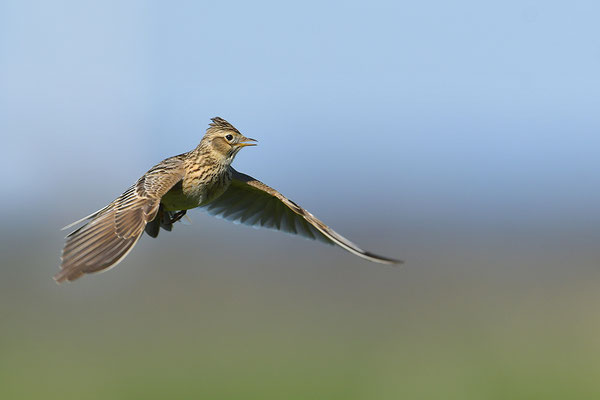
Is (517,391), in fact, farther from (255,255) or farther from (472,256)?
(255,255)

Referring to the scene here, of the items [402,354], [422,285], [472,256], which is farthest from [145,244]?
[402,354]

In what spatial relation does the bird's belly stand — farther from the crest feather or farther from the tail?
the crest feather

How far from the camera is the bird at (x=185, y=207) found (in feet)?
20.5

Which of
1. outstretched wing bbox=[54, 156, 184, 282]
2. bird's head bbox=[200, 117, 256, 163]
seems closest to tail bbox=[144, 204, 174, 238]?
outstretched wing bbox=[54, 156, 184, 282]

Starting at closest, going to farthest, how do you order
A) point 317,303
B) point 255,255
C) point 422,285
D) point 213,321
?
point 213,321, point 317,303, point 422,285, point 255,255

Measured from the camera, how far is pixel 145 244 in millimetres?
45531

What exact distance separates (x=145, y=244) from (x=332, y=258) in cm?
1324

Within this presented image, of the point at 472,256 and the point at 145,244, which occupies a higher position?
the point at 472,256

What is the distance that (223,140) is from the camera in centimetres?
783

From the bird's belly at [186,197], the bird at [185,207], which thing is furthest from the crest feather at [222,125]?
the bird's belly at [186,197]

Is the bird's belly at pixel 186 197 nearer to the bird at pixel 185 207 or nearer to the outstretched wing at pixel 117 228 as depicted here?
the bird at pixel 185 207

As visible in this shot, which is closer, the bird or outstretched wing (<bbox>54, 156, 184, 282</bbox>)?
outstretched wing (<bbox>54, 156, 184, 282</bbox>)

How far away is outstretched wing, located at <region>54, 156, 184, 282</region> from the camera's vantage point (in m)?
5.94

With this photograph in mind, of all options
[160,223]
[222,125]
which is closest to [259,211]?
[222,125]
